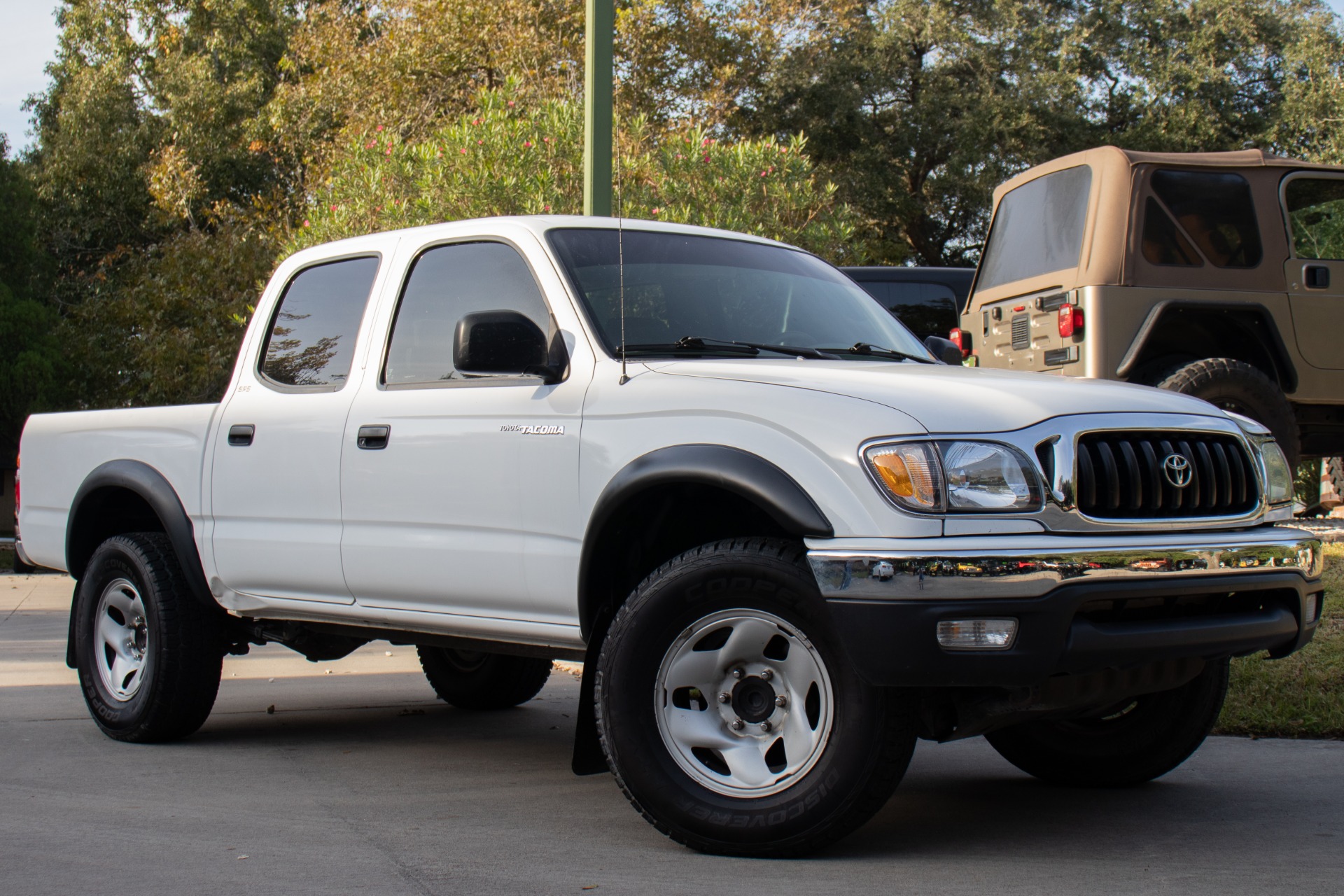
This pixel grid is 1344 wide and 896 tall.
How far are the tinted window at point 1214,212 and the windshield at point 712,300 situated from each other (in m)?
4.93

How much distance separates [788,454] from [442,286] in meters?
1.86

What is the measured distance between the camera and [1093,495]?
385 centimetres

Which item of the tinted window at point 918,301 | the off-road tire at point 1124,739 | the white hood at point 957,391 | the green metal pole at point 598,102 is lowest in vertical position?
the off-road tire at point 1124,739

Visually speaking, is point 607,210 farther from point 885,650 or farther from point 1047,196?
point 885,650

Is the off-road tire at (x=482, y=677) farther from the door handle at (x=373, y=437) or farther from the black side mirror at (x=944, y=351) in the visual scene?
the black side mirror at (x=944, y=351)

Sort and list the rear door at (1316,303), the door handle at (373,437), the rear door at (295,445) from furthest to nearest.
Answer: the rear door at (1316,303) < the rear door at (295,445) < the door handle at (373,437)

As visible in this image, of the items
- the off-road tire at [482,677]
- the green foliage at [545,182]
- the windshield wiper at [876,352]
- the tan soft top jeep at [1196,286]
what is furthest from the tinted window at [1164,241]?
the green foliage at [545,182]

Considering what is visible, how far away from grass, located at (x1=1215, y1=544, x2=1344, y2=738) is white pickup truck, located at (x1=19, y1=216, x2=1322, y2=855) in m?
1.32

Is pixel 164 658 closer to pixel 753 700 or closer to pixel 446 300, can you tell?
pixel 446 300

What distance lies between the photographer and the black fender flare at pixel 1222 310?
30.3 feet

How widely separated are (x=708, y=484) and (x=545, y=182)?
10.2m

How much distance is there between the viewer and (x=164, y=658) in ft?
19.8

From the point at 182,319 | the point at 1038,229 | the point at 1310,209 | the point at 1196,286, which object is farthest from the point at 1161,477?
the point at 182,319

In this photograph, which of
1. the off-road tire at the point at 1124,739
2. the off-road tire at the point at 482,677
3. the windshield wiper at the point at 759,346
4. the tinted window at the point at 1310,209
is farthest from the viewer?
the tinted window at the point at 1310,209
